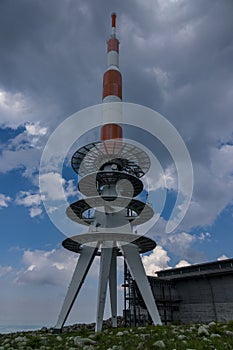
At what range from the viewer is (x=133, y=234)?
99.7 feet

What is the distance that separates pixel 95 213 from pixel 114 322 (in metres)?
12.8

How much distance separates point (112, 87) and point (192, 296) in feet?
102

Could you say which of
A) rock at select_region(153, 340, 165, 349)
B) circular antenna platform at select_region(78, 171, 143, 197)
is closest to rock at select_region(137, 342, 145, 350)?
rock at select_region(153, 340, 165, 349)

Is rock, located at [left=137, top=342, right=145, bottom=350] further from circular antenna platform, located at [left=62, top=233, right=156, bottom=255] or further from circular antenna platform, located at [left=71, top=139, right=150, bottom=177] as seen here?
circular antenna platform, located at [left=71, top=139, right=150, bottom=177]

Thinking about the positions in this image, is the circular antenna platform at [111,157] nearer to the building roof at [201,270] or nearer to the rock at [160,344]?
the building roof at [201,270]

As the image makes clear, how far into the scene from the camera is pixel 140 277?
29.6 metres

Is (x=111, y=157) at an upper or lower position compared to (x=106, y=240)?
upper

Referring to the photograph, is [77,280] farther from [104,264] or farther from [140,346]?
[140,346]

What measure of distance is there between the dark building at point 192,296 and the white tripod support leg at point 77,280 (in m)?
10.2

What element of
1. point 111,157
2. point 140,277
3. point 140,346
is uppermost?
point 111,157

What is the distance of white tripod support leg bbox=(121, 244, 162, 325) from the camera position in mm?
28141

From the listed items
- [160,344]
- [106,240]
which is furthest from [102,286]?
[160,344]

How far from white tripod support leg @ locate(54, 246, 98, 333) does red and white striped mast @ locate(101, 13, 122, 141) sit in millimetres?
13244

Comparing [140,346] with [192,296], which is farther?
[192,296]
